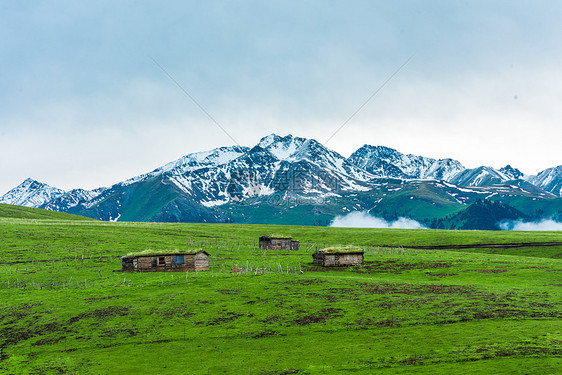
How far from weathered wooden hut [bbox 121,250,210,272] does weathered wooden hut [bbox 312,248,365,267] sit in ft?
88.4

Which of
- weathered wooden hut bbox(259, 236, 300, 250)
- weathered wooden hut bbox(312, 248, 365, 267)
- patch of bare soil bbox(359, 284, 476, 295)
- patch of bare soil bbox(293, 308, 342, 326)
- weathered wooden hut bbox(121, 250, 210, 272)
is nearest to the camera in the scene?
patch of bare soil bbox(293, 308, 342, 326)

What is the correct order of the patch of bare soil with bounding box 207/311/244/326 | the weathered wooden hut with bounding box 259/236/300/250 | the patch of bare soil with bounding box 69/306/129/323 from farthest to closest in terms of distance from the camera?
the weathered wooden hut with bounding box 259/236/300/250 → the patch of bare soil with bounding box 69/306/129/323 → the patch of bare soil with bounding box 207/311/244/326

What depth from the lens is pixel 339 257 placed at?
105m

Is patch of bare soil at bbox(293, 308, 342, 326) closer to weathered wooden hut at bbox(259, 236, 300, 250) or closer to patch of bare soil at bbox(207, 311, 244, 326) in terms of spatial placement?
patch of bare soil at bbox(207, 311, 244, 326)

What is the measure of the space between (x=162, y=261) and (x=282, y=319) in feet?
152

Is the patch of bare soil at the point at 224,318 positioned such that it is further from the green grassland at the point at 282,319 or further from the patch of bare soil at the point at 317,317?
the patch of bare soil at the point at 317,317

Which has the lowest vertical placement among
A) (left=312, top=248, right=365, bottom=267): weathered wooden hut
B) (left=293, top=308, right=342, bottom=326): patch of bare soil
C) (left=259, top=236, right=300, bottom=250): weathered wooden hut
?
(left=293, top=308, right=342, bottom=326): patch of bare soil

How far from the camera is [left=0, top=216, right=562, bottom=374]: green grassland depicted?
142ft

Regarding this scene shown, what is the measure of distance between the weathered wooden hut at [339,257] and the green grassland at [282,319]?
156 inches

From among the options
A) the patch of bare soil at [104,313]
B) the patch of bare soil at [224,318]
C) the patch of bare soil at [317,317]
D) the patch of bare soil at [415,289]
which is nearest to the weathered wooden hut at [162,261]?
the patch of bare soil at [104,313]

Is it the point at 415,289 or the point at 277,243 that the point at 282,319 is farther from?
the point at 277,243

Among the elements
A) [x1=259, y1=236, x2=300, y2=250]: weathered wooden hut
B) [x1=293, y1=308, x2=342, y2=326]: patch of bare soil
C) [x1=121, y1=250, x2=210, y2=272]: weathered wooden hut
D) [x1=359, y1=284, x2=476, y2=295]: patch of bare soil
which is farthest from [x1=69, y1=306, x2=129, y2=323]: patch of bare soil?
[x1=259, y1=236, x2=300, y2=250]: weathered wooden hut

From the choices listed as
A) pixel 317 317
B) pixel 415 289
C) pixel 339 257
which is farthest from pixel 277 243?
pixel 317 317

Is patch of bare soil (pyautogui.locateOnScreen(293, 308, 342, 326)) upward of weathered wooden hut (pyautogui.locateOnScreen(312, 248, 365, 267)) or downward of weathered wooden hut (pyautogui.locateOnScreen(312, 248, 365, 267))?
downward
